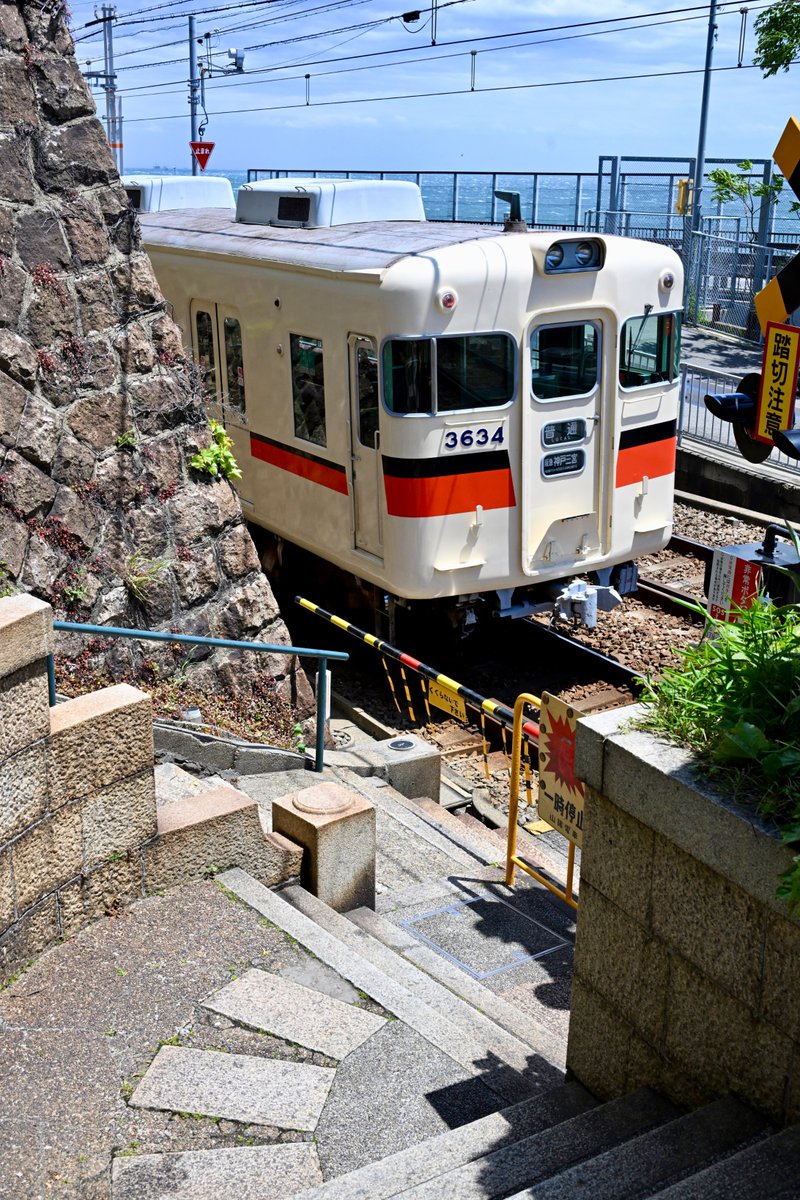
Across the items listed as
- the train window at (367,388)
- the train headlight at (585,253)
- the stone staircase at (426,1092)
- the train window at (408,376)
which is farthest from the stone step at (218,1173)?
the train headlight at (585,253)

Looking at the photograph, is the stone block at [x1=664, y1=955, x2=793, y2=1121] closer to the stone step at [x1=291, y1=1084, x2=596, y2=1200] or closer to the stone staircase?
the stone staircase

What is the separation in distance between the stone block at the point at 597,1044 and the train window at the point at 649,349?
701 centimetres

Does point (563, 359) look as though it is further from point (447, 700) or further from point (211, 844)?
point (211, 844)

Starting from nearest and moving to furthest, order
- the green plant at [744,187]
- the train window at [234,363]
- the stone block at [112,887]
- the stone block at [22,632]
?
the stone block at [22,632], the stone block at [112,887], the train window at [234,363], the green plant at [744,187]

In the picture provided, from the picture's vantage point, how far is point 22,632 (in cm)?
455

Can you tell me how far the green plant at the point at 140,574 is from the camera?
27.2 ft

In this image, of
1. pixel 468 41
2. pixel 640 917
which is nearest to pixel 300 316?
pixel 640 917

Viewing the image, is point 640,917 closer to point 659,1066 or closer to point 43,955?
point 659,1066

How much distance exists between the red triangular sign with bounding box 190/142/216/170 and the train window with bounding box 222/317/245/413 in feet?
60.8

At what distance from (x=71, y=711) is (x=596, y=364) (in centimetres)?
627

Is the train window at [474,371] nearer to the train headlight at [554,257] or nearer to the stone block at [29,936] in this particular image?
the train headlight at [554,257]

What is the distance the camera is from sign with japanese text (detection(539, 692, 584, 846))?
626 centimetres

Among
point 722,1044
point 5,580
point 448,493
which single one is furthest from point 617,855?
point 448,493

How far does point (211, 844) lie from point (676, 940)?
2.68m
